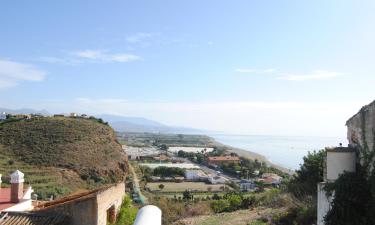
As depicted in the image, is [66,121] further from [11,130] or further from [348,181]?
[348,181]

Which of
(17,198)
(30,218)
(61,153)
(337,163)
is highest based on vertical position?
(337,163)

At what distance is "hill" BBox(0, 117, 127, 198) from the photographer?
42.0m

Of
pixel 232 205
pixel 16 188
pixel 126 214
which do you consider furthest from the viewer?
pixel 232 205

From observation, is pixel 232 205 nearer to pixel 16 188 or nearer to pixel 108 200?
pixel 108 200

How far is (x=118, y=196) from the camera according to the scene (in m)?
14.6

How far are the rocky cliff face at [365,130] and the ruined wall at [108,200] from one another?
22.8 ft

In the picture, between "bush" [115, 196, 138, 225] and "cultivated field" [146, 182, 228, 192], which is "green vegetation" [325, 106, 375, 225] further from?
"cultivated field" [146, 182, 228, 192]

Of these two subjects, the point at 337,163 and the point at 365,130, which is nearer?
the point at 365,130

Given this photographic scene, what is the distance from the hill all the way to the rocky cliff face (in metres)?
29.4

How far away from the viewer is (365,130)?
8758mm

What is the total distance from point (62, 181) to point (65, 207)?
102 feet

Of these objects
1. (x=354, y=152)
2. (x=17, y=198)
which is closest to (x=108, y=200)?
(x=17, y=198)

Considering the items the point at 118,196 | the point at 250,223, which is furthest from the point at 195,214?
the point at 118,196

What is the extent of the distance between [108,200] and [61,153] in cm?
3920
